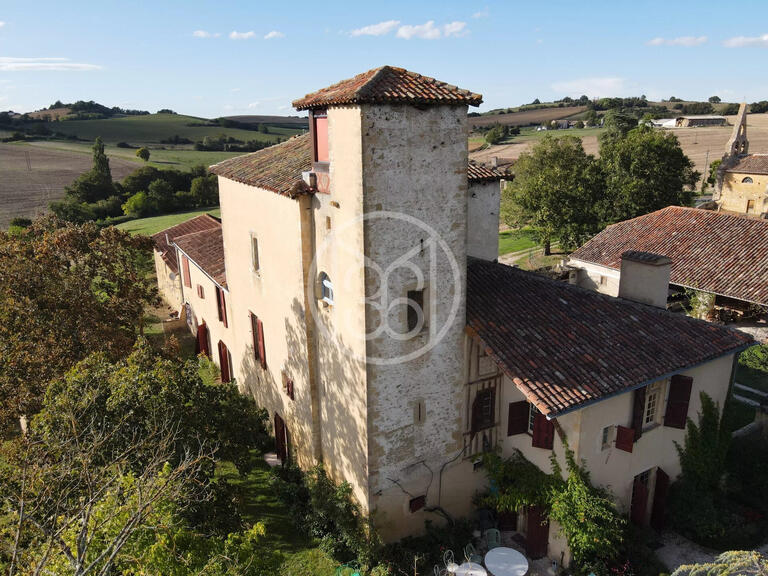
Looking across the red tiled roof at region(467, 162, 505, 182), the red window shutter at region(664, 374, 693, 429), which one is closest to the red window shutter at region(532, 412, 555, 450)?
the red window shutter at region(664, 374, 693, 429)

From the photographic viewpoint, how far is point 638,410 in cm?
1456

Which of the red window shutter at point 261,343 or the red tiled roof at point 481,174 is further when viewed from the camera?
the red window shutter at point 261,343

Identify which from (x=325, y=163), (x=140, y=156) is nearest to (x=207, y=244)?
(x=325, y=163)

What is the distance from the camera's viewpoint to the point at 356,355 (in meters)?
14.0

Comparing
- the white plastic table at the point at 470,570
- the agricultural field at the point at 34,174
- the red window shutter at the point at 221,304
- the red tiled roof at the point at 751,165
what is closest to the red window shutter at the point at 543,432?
the white plastic table at the point at 470,570

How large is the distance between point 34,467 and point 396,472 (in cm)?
851

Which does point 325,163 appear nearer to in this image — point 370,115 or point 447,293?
point 370,115

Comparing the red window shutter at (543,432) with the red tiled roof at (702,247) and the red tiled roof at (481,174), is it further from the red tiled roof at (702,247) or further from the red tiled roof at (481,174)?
the red tiled roof at (702,247)

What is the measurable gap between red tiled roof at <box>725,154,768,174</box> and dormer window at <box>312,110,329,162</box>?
55.8 metres

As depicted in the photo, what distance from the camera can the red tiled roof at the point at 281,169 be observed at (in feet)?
52.6

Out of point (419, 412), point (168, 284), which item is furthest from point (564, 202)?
point (419, 412)

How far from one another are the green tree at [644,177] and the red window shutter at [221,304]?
35.8m

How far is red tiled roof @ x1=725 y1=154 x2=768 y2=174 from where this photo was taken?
5419 cm

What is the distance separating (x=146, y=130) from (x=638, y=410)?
12616 cm
